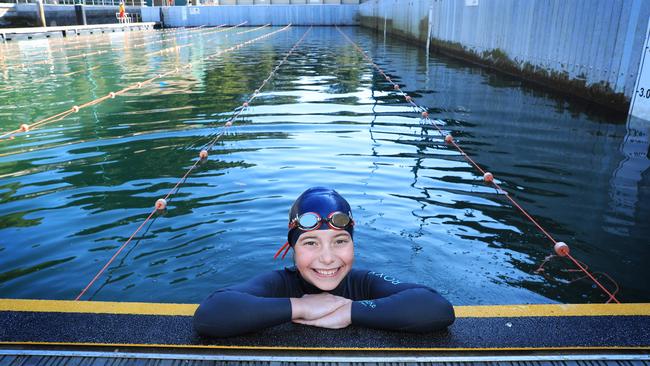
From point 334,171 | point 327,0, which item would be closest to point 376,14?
point 327,0

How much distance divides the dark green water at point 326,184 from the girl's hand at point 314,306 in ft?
5.28

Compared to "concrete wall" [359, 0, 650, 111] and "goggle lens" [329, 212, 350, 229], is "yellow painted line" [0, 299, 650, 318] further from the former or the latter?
"concrete wall" [359, 0, 650, 111]

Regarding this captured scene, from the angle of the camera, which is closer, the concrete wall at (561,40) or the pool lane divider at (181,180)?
the pool lane divider at (181,180)

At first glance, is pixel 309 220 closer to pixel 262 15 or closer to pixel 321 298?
pixel 321 298

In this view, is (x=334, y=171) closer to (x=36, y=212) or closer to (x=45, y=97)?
(x=36, y=212)

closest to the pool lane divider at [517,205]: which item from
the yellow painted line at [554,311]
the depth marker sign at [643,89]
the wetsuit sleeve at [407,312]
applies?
the yellow painted line at [554,311]

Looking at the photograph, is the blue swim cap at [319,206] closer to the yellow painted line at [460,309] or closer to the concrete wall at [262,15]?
the yellow painted line at [460,309]

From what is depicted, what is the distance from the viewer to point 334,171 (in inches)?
262

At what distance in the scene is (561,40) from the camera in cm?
1189

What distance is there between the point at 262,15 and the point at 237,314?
2083 inches

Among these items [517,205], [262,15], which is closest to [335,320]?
[517,205]

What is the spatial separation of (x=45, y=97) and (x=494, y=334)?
12.5 metres

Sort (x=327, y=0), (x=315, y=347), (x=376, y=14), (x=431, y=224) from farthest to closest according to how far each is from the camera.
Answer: (x=327, y=0)
(x=376, y=14)
(x=431, y=224)
(x=315, y=347)

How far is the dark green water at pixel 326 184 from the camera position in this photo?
13.7 ft
